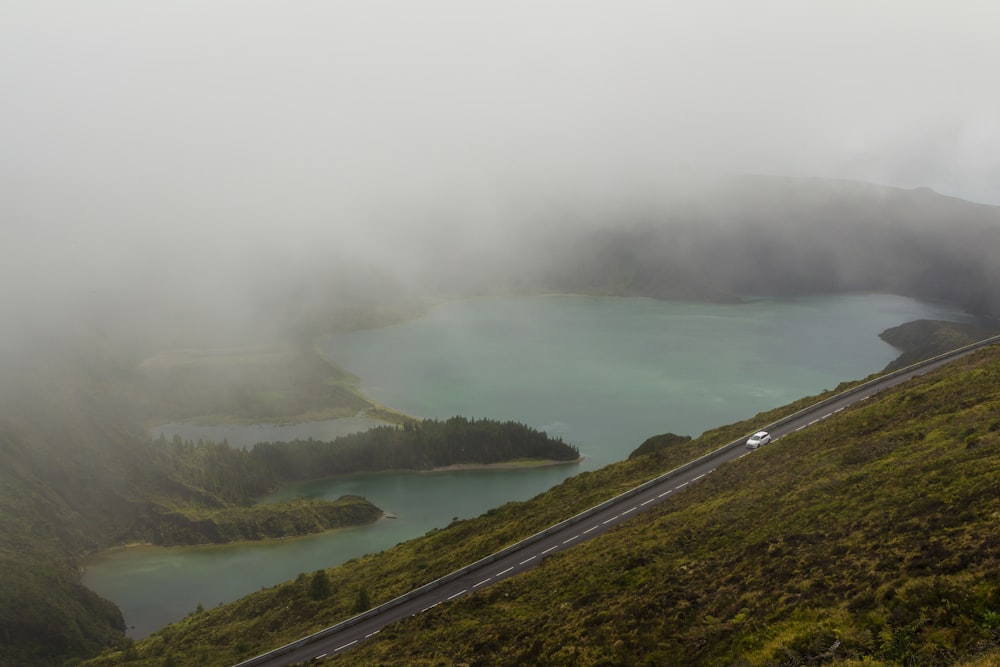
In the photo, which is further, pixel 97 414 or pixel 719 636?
pixel 97 414

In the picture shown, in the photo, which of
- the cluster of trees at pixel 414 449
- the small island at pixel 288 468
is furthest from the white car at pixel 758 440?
the cluster of trees at pixel 414 449

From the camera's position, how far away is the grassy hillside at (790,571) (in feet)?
54.7

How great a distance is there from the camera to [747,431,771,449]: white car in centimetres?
4719

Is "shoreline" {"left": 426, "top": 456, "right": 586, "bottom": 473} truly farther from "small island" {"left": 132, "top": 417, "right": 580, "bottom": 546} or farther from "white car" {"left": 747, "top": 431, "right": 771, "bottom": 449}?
"white car" {"left": 747, "top": 431, "right": 771, "bottom": 449}

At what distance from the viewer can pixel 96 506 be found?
12888cm

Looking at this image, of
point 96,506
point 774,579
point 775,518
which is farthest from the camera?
point 96,506

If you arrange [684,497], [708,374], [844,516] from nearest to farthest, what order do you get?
[844,516]
[684,497]
[708,374]

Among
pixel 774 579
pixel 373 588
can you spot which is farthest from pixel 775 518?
pixel 373 588

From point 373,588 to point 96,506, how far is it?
Result: 107085 mm

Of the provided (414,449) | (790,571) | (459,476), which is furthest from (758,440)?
(414,449)

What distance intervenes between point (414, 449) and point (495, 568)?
11260 cm

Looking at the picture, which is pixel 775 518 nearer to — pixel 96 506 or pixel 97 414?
pixel 96 506

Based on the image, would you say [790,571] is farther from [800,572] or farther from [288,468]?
[288,468]

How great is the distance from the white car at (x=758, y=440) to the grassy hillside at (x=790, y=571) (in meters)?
3.17
